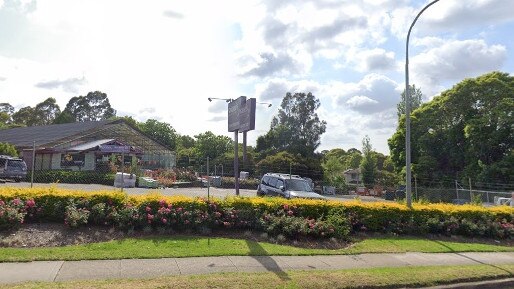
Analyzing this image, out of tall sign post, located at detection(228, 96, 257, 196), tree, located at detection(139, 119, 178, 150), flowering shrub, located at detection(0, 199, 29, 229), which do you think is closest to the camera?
flowering shrub, located at detection(0, 199, 29, 229)

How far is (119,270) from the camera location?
7793 millimetres

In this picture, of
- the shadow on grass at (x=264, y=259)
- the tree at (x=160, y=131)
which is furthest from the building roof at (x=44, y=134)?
the shadow on grass at (x=264, y=259)

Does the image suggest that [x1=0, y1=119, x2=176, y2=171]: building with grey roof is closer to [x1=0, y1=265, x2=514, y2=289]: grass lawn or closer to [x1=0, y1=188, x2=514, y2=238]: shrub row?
[x1=0, y1=188, x2=514, y2=238]: shrub row

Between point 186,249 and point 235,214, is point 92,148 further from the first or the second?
point 186,249

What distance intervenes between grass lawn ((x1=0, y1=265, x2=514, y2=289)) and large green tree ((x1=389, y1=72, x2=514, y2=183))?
28.8 m

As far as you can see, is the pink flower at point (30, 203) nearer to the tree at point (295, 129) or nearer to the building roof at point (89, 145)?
the building roof at point (89, 145)

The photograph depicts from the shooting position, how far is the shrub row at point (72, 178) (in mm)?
29312

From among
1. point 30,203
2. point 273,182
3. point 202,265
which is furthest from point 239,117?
point 202,265

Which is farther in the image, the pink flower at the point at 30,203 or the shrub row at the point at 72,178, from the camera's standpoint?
the shrub row at the point at 72,178

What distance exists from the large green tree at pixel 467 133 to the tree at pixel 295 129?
1870 centimetres

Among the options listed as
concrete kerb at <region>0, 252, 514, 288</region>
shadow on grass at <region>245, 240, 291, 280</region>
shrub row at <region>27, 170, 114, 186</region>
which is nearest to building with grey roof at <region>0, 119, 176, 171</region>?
shrub row at <region>27, 170, 114, 186</region>

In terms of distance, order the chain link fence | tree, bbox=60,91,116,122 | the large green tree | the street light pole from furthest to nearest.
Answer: tree, bbox=60,91,116,122 < the large green tree < the chain link fence < the street light pole

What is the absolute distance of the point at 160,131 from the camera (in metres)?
75.6

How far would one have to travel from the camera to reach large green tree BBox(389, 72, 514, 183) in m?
36.1
